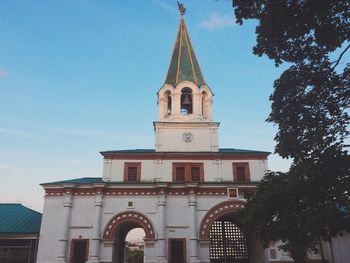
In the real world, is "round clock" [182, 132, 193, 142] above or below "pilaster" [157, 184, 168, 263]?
above

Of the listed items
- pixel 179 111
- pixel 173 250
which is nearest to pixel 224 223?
pixel 173 250

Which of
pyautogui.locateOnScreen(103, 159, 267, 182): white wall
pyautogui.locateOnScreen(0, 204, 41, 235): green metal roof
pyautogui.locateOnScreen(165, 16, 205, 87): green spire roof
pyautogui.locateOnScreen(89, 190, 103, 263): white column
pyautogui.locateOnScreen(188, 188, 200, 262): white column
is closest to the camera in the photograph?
pyautogui.locateOnScreen(89, 190, 103, 263): white column

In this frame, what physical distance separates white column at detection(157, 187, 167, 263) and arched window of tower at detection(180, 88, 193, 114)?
360 inches

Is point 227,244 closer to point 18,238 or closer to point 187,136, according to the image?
point 187,136

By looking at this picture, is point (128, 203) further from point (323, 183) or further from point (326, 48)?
point (326, 48)

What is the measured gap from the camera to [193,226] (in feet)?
78.6

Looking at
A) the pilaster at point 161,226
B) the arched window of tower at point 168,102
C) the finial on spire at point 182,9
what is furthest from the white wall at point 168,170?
the finial on spire at point 182,9

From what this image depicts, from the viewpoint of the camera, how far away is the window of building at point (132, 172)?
26.3 metres

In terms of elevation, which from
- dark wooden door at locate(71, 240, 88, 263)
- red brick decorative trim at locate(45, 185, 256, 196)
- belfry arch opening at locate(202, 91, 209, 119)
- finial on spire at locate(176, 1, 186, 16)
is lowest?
dark wooden door at locate(71, 240, 88, 263)

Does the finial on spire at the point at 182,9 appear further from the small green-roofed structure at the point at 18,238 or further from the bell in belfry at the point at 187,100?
the small green-roofed structure at the point at 18,238

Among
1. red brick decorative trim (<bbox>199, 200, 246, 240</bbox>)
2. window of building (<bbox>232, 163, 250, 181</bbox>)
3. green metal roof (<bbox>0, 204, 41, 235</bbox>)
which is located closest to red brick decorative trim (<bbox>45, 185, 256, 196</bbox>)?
red brick decorative trim (<bbox>199, 200, 246, 240</bbox>)

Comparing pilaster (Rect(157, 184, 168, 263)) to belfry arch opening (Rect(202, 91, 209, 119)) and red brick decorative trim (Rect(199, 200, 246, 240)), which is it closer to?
red brick decorative trim (Rect(199, 200, 246, 240))

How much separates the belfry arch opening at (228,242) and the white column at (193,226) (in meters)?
3.03

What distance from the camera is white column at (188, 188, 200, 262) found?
23.2 m
